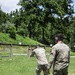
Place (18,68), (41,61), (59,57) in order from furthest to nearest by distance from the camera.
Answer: (18,68)
(41,61)
(59,57)

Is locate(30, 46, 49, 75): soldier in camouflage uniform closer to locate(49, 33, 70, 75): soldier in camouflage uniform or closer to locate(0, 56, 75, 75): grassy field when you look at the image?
locate(49, 33, 70, 75): soldier in camouflage uniform

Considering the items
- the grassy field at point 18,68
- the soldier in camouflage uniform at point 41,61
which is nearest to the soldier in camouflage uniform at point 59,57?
the soldier in camouflage uniform at point 41,61

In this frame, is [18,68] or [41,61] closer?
[41,61]

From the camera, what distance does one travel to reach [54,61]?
9664mm

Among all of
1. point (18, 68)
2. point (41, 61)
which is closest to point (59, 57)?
point (41, 61)

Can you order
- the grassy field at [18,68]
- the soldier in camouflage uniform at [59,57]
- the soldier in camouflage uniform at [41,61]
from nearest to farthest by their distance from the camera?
the soldier in camouflage uniform at [59,57] < the soldier in camouflage uniform at [41,61] < the grassy field at [18,68]

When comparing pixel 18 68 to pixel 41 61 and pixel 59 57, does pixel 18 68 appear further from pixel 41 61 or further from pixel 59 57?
pixel 59 57

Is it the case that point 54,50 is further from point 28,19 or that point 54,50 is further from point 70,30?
point 70,30

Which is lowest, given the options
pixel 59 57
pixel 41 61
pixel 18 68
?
pixel 18 68

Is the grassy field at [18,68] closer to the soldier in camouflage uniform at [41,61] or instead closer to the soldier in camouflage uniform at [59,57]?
the soldier in camouflage uniform at [41,61]

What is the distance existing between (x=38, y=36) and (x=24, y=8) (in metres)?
22.8

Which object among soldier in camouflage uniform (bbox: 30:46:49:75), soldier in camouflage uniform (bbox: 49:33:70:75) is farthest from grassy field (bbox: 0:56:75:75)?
soldier in camouflage uniform (bbox: 49:33:70:75)

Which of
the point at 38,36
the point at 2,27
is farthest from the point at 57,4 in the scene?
the point at 38,36

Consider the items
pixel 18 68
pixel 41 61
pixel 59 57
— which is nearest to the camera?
pixel 59 57
